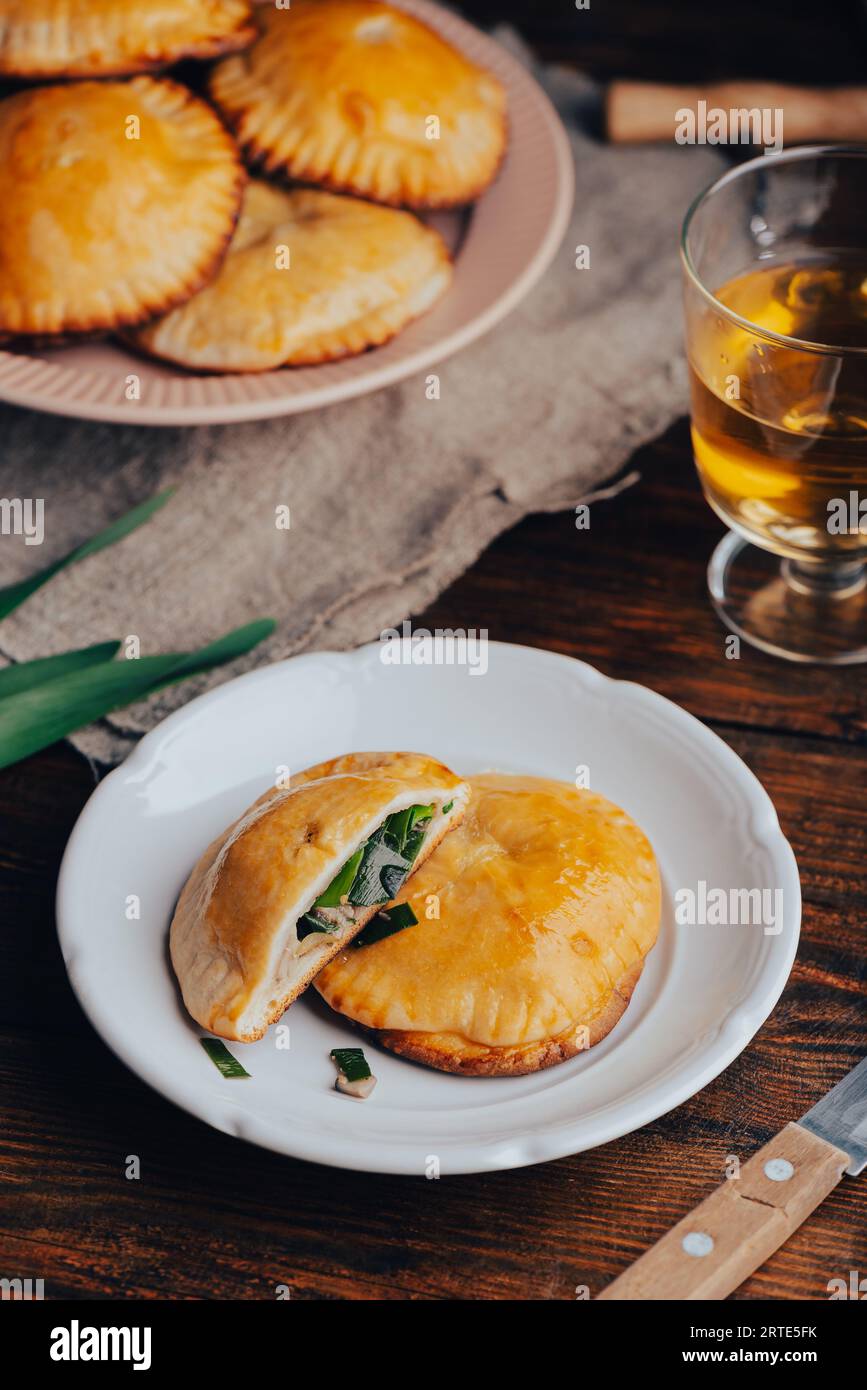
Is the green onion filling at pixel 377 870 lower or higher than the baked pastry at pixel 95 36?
lower

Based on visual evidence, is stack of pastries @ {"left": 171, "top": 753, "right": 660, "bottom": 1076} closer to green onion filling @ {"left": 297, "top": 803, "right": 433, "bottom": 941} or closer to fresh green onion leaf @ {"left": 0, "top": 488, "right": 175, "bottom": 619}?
green onion filling @ {"left": 297, "top": 803, "right": 433, "bottom": 941}

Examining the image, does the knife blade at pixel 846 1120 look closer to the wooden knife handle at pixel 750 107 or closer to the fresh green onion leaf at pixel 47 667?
the fresh green onion leaf at pixel 47 667

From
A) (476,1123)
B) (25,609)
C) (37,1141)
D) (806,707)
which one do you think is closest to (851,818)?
(806,707)

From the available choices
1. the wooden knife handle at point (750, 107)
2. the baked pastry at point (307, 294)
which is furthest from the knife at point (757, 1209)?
the wooden knife handle at point (750, 107)

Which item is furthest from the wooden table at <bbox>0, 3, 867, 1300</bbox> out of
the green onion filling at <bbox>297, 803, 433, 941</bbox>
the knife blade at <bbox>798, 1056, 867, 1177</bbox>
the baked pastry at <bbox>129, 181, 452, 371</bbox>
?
the baked pastry at <bbox>129, 181, 452, 371</bbox>

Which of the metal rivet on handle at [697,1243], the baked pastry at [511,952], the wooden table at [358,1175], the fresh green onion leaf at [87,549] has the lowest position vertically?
the wooden table at [358,1175]

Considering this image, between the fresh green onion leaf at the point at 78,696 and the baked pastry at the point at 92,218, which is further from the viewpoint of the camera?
the baked pastry at the point at 92,218
